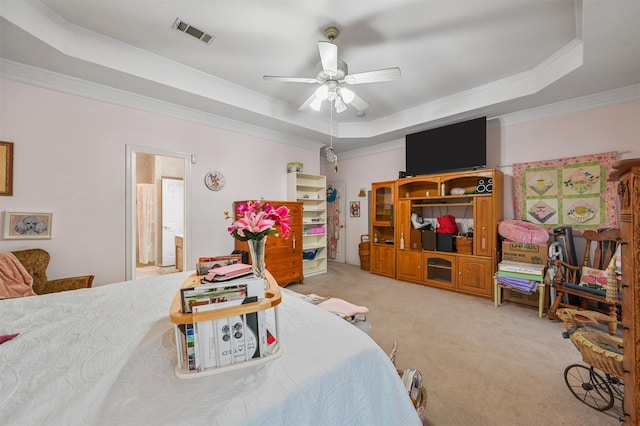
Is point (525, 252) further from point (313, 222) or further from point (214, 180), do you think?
point (214, 180)

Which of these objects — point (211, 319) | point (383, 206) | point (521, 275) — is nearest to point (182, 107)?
point (211, 319)

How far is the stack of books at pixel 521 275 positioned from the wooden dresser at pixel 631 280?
2.03 m

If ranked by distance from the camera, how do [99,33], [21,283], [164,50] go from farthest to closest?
[164,50] → [99,33] → [21,283]

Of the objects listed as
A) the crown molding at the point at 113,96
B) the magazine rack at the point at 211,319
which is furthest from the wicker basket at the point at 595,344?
the crown molding at the point at 113,96

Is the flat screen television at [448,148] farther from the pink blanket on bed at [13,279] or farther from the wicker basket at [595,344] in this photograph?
the pink blanket on bed at [13,279]

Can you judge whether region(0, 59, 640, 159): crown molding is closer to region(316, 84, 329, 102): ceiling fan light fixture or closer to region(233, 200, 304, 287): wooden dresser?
region(233, 200, 304, 287): wooden dresser

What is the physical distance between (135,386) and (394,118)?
15.3 ft

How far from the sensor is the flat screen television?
3734 millimetres

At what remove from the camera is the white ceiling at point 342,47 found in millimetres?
2092

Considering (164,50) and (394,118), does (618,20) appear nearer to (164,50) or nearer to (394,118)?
Result: (394,118)

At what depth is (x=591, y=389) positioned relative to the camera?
5.71ft

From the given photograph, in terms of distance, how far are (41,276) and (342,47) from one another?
12.3 feet

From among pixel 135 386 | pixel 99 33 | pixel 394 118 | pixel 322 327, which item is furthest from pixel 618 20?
pixel 99 33

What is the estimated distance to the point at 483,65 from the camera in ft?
9.66
